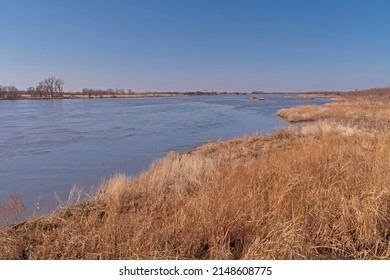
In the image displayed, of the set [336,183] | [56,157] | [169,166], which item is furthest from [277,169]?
[56,157]

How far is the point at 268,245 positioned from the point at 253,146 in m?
10.3

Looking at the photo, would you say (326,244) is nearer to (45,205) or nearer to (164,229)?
(164,229)

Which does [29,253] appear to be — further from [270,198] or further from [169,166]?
[169,166]

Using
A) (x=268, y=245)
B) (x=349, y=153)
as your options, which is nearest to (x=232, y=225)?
(x=268, y=245)

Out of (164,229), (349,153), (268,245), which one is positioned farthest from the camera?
(349,153)

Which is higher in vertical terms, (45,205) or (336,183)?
(336,183)

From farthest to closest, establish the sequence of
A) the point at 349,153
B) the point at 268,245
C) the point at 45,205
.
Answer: the point at 45,205 < the point at 349,153 < the point at 268,245

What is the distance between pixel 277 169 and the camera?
5.79 metres

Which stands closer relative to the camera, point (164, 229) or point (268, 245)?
point (268, 245)

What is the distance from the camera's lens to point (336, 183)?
4.84m

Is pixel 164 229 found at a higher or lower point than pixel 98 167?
higher
